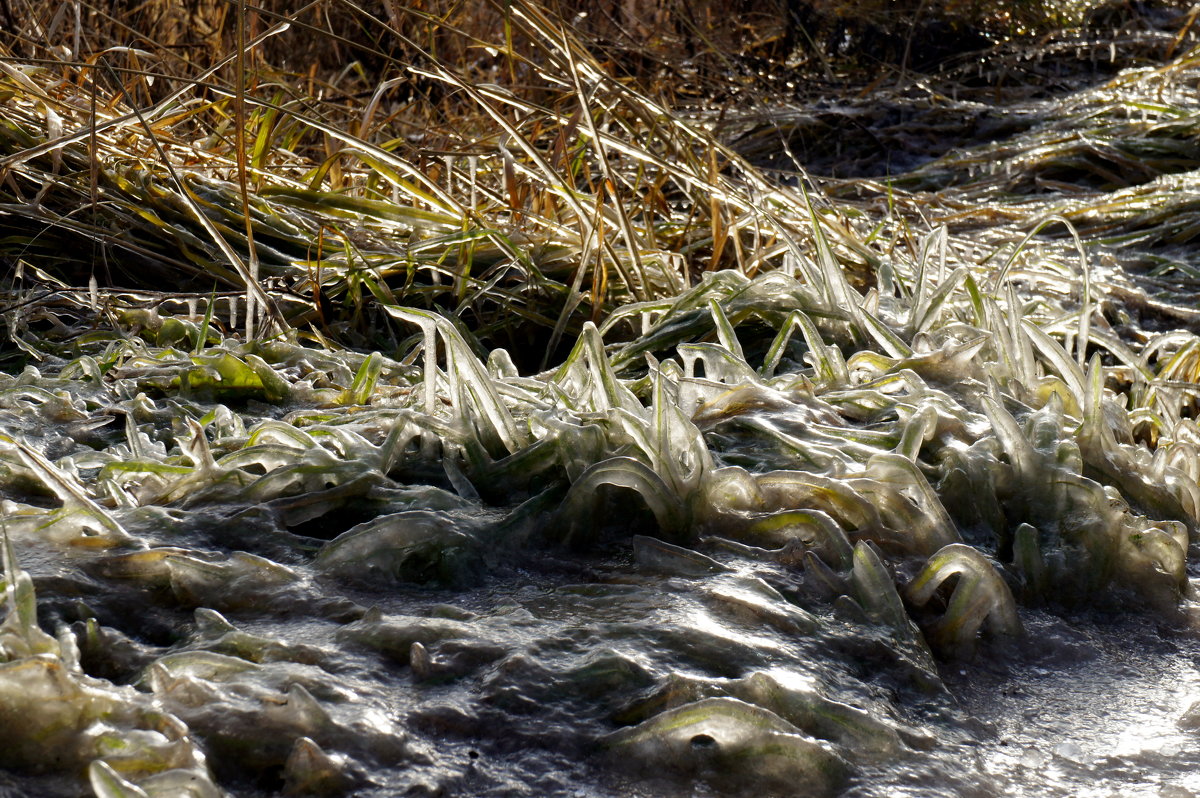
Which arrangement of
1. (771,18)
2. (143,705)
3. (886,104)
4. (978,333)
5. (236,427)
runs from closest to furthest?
(143,705), (236,427), (978,333), (886,104), (771,18)

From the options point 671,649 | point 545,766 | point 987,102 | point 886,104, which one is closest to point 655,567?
point 671,649

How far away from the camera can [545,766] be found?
2.50 feet

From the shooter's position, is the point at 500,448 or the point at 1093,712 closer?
the point at 1093,712

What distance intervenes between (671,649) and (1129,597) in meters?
0.48

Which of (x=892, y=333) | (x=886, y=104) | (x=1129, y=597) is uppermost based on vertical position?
(x=886, y=104)

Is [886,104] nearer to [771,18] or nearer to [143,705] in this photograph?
[771,18]

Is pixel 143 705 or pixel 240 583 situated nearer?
pixel 143 705

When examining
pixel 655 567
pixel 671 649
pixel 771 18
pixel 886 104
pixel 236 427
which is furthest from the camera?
pixel 771 18

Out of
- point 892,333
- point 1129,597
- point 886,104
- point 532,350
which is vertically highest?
point 886,104

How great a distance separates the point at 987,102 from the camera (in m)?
5.05

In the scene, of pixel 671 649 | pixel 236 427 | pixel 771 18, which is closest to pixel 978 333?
pixel 671 649

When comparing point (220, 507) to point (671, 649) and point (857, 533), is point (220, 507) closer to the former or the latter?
point (671, 649)

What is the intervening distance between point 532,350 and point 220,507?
1.01 meters

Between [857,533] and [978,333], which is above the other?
[978,333]
